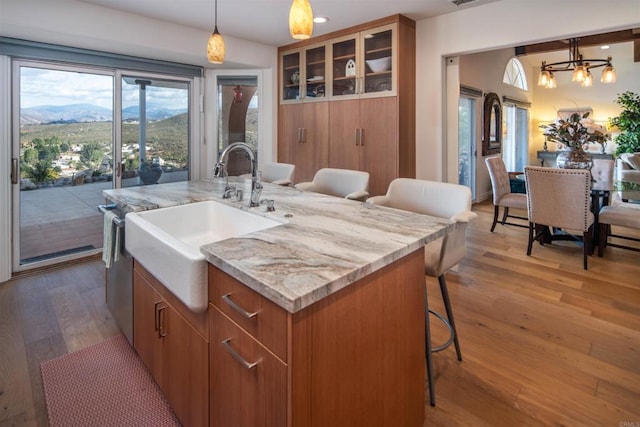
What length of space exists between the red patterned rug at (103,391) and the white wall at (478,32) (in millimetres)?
3352

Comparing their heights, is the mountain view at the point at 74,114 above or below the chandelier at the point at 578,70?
below

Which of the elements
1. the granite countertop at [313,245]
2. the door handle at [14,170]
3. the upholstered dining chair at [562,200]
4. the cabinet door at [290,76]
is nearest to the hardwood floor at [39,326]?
the door handle at [14,170]

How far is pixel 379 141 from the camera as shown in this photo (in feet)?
13.3

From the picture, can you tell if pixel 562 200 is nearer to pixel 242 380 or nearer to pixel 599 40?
pixel 242 380

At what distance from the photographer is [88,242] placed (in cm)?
398

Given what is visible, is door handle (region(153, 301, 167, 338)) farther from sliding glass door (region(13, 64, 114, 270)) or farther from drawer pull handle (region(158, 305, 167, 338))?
sliding glass door (region(13, 64, 114, 270))

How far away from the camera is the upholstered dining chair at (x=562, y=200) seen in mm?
3464

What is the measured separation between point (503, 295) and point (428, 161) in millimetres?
1736

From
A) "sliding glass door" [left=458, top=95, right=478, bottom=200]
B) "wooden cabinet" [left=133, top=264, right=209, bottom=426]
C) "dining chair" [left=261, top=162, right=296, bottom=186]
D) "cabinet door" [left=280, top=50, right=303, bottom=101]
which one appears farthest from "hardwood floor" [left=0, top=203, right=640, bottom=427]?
"cabinet door" [left=280, top=50, right=303, bottom=101]

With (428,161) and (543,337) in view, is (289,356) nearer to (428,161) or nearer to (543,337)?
(543,337)

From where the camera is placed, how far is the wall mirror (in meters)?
6.49

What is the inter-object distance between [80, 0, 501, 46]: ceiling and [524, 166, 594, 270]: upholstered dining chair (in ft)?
5.84

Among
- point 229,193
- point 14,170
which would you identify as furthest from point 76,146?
point 229,193

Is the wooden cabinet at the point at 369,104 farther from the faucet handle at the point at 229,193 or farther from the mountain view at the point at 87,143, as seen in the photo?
the faucet handle at the point at 229,193
